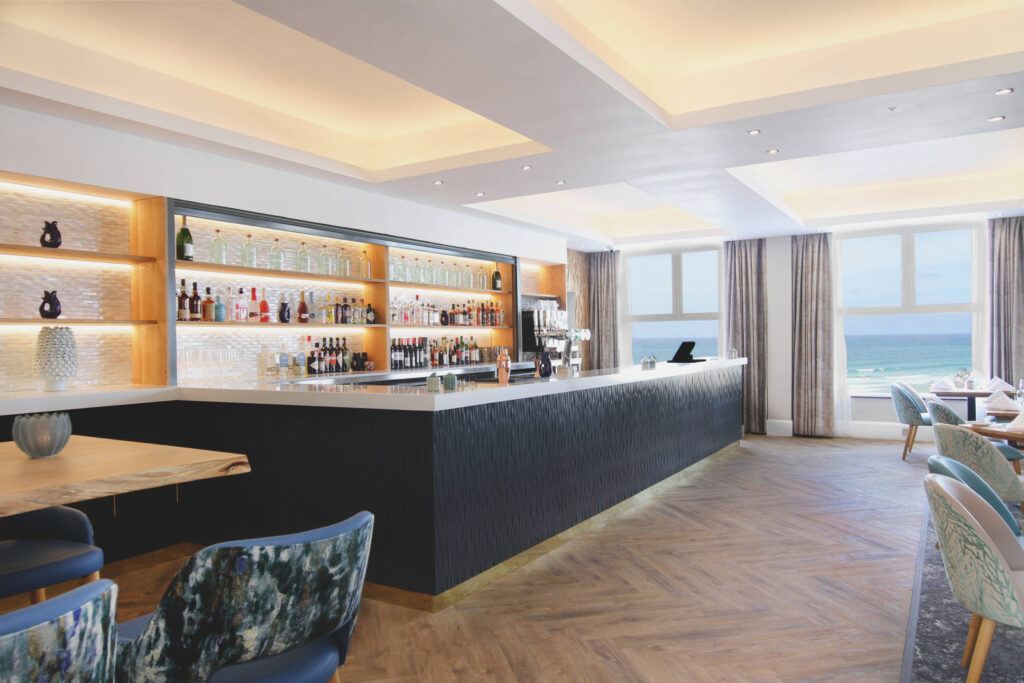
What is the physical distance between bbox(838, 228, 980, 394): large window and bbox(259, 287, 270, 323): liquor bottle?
53.2 ft

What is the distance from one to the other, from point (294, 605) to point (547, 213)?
24.6ft

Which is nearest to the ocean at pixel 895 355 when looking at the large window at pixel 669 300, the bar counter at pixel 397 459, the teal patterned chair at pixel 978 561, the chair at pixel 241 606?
the large window at pixel 669 300

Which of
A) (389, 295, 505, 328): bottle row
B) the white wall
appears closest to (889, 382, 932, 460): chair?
(389, 295, 505, 328): bottle row

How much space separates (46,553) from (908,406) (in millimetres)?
7783

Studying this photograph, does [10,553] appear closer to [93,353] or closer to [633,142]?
[93,353]

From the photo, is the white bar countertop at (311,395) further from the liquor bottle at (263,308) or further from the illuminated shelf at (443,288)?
the illuminated shelf at (443,288)

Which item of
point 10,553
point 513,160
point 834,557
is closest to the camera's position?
point 10,553

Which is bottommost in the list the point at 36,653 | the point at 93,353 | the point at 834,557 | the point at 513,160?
the point at 834,557

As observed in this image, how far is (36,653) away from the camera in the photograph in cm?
115

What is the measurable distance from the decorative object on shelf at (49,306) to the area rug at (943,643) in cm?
485

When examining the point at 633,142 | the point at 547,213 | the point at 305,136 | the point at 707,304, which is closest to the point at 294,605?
the point at 633,142

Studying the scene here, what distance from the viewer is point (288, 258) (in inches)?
231

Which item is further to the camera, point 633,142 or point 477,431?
point 633,142

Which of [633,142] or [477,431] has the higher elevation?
[633,142]
